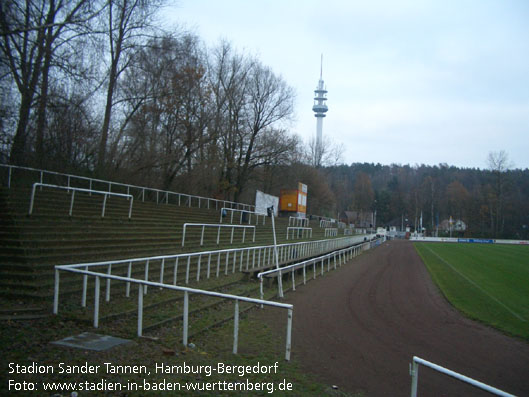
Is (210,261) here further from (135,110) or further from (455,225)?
(455,225)

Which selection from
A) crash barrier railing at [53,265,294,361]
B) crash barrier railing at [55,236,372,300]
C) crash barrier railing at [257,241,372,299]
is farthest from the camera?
crash barrier railing at [257,241,372,299]

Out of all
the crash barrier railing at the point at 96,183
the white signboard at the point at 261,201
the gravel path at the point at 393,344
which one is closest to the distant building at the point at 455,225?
the crash barrier railing at the point at 96,183

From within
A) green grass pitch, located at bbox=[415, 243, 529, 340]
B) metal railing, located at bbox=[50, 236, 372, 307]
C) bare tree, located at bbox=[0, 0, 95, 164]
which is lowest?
green grass pitch, located at bbox=[415, 243, 529, 340]

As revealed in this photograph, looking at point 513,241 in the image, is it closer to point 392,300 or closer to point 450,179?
point 450,179

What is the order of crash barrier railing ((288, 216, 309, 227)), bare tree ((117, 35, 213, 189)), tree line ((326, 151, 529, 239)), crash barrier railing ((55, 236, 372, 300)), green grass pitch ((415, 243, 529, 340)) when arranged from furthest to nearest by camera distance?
tree line ((326, 151, 529, 239)) < crash barrier railing ((288, 216, 309, 227)) < bare tree ((117, 35, 213, 189)) < green grass pitch ((415, 243, 529, 340)) < crash barrier railing ((55, 236, 372, 300))

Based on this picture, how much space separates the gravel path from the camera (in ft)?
18.5

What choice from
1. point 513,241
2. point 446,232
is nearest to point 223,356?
point 513,241

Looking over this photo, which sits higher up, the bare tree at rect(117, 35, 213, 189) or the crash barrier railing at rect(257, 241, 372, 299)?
the bare tree at rect(117, 35, 213, 189)

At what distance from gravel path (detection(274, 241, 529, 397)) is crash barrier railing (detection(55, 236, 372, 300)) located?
7.69 feet

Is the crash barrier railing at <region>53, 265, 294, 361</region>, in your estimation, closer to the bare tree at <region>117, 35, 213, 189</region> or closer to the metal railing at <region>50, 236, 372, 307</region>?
the metal railing at <region>50, 236, 372, 307</region>

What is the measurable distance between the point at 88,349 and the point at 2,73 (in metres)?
8.40

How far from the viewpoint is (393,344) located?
7.64 meters

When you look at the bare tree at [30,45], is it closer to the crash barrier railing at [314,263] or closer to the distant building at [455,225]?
the crash barrier railing at [314,263]

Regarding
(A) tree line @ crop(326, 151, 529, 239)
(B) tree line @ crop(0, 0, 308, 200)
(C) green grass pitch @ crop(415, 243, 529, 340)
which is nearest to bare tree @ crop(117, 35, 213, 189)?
(B) tree line @ crop(0, 0, 308, 200)
